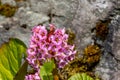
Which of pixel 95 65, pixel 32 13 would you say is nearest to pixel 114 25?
pixel 95 65

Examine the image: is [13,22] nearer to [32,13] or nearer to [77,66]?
[32,13]

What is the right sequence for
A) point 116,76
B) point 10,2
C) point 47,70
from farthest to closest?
point 10,2, point 116,76, point 47,70

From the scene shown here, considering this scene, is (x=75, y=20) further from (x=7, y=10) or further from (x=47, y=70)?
(x=47, y=70)

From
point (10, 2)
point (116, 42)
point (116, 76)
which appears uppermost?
point (10, 2)

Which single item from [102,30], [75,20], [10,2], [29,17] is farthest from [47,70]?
[10,2]

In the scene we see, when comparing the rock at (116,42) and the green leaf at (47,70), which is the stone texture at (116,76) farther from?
the green leaf at (47,70)

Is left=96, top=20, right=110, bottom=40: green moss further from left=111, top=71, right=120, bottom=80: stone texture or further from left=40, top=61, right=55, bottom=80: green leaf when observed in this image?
left=40, top=61, right=55, bottom=80: green leaf

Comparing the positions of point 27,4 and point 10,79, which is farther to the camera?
point 27,4
